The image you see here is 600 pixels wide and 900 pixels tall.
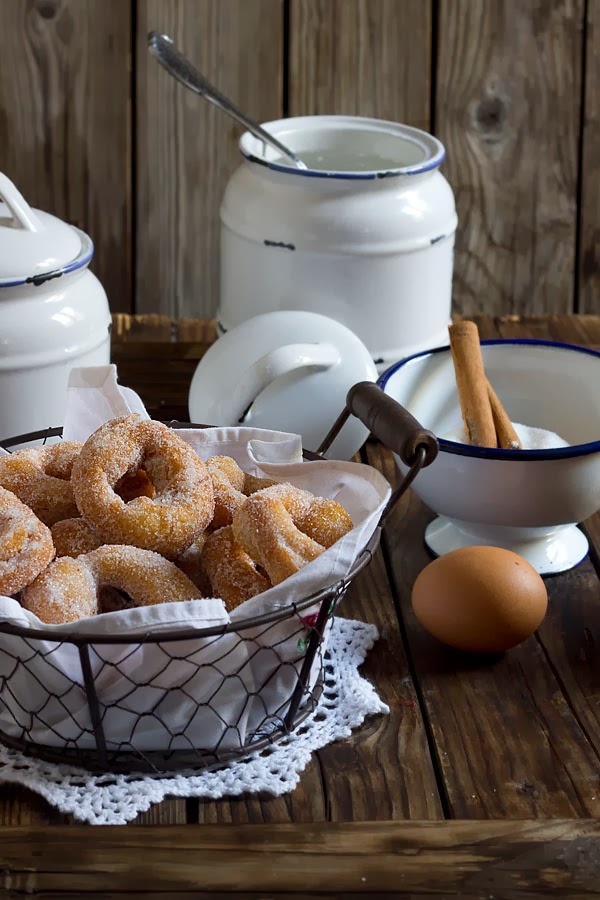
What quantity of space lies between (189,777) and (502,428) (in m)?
0.40

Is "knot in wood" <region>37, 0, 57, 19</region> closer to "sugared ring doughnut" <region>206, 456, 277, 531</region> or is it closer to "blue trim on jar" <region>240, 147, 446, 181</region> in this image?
"blue trim on jar" <region>240, 147, 446, 181</region>

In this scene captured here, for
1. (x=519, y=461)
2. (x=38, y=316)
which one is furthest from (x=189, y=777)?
(x=38, y=316)

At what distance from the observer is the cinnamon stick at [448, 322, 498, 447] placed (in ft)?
2.88

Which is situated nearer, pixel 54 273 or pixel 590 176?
pixel 54 273

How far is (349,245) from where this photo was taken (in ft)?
3.47

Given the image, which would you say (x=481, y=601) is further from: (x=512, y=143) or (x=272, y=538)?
(x=512, y=143)

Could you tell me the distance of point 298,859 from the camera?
57 centimetres

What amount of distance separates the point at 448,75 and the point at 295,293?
55cm

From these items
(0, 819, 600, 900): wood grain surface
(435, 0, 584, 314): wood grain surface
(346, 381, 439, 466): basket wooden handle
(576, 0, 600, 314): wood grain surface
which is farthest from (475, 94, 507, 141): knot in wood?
(0, 819, 600, 900): wood grain surface

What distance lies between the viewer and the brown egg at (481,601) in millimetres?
720

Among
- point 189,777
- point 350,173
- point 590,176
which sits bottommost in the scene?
point 189,777

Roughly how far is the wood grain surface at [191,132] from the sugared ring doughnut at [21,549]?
37.5 inches

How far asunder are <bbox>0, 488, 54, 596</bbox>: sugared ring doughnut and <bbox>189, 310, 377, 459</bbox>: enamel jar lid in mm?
339

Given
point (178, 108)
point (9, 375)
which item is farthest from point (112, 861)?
point (178, 108)
